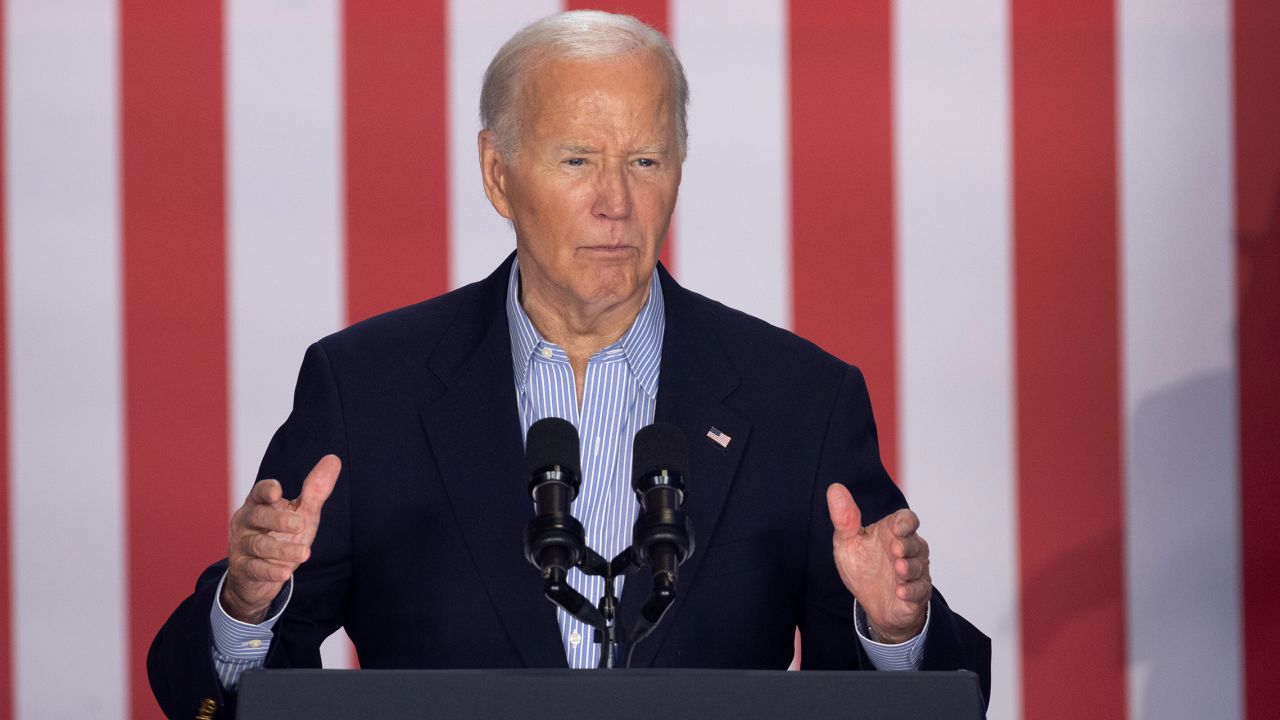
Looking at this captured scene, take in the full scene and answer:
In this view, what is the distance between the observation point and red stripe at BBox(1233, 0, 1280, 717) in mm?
2684

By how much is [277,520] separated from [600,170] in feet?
1.95

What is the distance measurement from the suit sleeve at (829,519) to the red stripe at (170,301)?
1258mm

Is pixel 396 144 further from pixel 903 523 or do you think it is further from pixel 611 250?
pixel 903 523

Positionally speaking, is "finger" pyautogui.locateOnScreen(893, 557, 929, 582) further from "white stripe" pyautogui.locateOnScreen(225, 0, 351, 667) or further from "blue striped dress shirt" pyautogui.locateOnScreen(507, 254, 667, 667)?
"white stripe" pyautogui.locateOnScreen(225, 0, 351, 667)

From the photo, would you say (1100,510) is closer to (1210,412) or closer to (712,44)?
(1210,412)

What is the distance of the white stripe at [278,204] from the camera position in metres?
2.67

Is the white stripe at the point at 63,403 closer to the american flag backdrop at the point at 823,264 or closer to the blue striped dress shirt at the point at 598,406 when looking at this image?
the american flag backdrop at the point at 823,264

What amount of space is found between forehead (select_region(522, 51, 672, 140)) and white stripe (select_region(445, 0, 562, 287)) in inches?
37.3

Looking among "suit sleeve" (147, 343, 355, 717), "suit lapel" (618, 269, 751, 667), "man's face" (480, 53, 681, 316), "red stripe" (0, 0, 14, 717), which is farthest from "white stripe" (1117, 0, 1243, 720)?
"red stripe" (0, 0, 14, 717)

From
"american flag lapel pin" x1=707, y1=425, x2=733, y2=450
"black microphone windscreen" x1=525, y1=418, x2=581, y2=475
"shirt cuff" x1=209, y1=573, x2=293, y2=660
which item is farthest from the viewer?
"american flag lapel pin" x1=707, y1=425, x2=733, y2=450

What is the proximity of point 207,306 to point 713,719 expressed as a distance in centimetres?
179

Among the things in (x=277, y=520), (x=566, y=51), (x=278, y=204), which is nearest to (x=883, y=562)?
(x=277, y=520)

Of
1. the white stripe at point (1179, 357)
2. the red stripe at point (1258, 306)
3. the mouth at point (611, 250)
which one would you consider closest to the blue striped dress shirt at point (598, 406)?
the mouth at point (611, 250)

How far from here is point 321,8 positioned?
2682 millimetres
